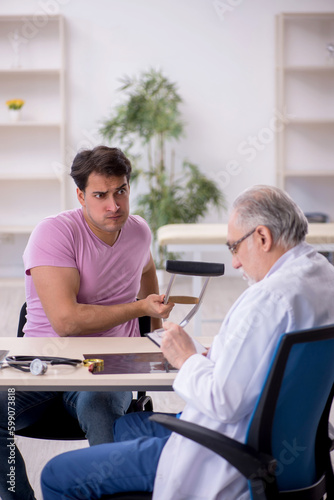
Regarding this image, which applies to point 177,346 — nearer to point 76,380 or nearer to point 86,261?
point 76,380

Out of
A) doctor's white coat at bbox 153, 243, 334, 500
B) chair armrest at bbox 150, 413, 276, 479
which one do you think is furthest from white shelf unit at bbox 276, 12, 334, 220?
chair armrest at bbox 150, 413, 276, 479

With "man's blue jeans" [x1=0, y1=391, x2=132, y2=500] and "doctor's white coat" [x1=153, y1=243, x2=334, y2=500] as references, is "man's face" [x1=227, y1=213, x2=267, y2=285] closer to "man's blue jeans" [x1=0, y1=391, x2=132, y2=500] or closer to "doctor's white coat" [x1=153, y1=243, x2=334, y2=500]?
"doctor's white coat" [x1=153, y1=243, x2=334, y2=500]

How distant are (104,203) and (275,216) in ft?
2.92

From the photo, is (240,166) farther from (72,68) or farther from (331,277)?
(331,277)

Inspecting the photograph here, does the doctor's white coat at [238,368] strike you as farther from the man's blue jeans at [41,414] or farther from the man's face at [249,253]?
the man's blue jeans at [41,414]

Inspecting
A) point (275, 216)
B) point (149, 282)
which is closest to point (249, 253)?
point (275, 216)

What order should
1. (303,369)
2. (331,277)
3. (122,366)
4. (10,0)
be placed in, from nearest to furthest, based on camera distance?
1. (303,369)
2. (331,277)
3. (122,366)
4. (10,0)

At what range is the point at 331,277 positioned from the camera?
54.2 inches

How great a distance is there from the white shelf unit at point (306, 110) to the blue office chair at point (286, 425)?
17.1 feet

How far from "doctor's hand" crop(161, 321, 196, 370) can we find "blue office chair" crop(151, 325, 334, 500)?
0.61 ft

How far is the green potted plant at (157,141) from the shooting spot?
6027 mm

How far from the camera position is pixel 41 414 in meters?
1.93

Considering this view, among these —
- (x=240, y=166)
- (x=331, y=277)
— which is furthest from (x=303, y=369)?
(x=240, y=166)

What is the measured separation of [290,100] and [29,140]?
107 inches
